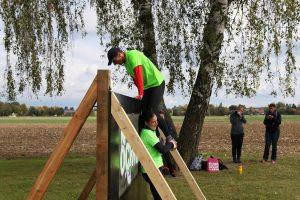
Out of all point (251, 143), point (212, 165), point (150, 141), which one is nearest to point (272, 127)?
point (212, 165)

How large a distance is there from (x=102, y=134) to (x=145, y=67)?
2.37 m

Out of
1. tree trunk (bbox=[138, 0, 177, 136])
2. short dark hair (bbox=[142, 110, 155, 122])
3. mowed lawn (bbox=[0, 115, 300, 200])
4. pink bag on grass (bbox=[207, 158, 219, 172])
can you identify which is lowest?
mowed lawn (bbox=[0, 115, 300, 200])

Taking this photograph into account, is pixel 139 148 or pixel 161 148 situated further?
pixel 161 148

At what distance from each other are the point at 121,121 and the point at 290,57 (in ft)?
35.0

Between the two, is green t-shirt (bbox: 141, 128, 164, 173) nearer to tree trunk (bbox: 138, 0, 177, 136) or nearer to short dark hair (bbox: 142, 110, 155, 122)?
short dark hair (bbox: 142, 110, 155, 122)

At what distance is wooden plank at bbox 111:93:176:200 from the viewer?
5.90 metres

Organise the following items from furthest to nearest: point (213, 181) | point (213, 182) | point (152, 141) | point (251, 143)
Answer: point (251, 143) < point (213, 181) < point (213, 182) < point (152, 141)

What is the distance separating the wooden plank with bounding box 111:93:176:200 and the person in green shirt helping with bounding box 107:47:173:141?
138 centimetres

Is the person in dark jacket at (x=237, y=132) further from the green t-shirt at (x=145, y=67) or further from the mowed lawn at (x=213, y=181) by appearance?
the green t-shirt at (x=145, y=67)

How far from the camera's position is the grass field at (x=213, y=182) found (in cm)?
1158

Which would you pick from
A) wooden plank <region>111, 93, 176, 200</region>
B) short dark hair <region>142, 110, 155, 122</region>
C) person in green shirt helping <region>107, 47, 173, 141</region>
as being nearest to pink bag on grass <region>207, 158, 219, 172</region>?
person in green shirt helping <region>107, 47, 173, 141</region>

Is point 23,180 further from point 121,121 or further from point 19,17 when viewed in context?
point 121,121

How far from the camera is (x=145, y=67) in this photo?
26.2 ft

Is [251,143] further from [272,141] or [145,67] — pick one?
[145,67]
